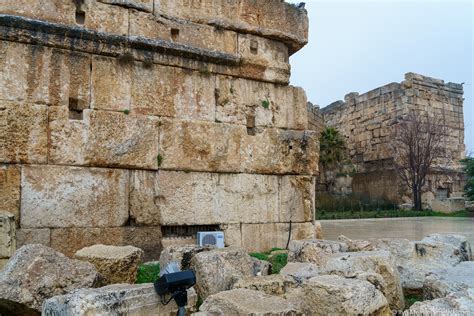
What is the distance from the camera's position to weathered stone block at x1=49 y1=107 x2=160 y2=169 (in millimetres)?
5312

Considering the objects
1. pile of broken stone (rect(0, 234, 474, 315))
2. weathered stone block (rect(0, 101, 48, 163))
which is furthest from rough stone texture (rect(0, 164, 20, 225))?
pile of broken stone (rect(0, 234, 474, 315))

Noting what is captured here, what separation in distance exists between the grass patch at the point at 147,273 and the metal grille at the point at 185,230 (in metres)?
0.92

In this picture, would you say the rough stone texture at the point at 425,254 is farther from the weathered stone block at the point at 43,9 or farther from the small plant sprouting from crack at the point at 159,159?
the weathered stone block at the point at 43,9

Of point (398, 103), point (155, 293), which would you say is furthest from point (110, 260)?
point (398, 103)

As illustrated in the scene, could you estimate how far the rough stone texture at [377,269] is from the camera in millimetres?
3858

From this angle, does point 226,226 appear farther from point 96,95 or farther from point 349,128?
point 349,128

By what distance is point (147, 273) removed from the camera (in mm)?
4672

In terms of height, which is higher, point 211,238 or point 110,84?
point 110,84

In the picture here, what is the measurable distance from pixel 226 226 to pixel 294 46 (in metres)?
3.03

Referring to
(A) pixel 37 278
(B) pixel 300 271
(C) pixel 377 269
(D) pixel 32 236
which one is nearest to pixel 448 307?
Answer: (C) pixel 377 269

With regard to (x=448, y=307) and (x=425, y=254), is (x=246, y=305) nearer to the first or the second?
(x=448, y=307)

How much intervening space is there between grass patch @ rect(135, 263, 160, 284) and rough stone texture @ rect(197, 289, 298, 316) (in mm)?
1353

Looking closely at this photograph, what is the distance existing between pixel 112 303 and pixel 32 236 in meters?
2.41

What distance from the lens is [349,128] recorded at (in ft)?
88.3
